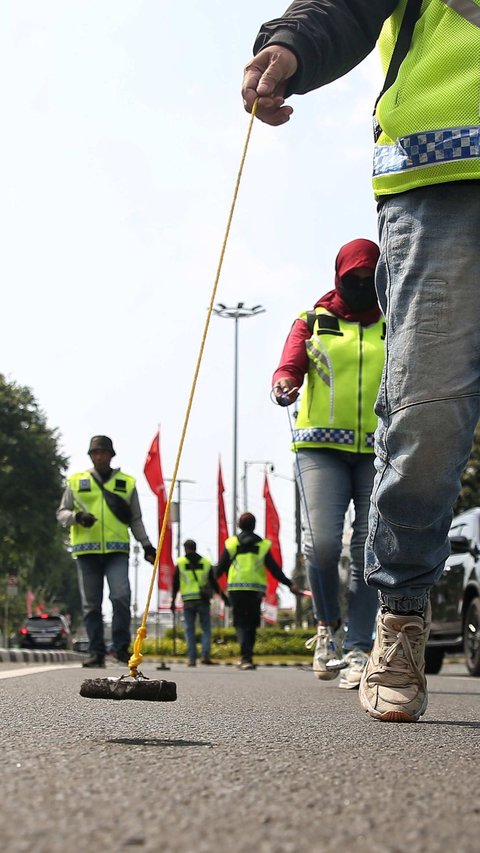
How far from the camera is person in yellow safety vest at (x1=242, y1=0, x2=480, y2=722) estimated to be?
11.3ft

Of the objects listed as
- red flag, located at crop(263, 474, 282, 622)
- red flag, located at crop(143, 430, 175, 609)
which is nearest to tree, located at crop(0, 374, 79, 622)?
red flag, located at crop(263, 474, 282, 622)

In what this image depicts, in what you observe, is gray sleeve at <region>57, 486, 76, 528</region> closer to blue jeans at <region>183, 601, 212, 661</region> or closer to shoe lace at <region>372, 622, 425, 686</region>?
shoe lace at <region>372, 622, 425, 686</region>

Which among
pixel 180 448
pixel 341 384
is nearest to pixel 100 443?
pixel 341 384

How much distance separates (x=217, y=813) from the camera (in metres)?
1.82

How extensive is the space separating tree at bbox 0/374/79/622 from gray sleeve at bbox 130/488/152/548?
3416cm

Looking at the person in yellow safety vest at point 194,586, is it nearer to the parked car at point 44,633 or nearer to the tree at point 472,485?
the tree at point 472,485

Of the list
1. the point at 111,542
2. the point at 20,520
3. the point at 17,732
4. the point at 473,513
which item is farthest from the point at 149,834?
the point at 20,520

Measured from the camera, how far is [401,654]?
12.1ft

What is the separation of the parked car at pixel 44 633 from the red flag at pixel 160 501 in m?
17.2

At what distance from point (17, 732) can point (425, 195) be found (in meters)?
1.82

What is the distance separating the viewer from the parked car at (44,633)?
4675 cm

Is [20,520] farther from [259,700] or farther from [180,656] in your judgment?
[259,700]

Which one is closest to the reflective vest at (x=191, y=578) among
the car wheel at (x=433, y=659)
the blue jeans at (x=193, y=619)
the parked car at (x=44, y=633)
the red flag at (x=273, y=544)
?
the blue jeans at (x=193, y=619)

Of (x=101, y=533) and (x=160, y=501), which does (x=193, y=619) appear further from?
(x=160, y=501)
